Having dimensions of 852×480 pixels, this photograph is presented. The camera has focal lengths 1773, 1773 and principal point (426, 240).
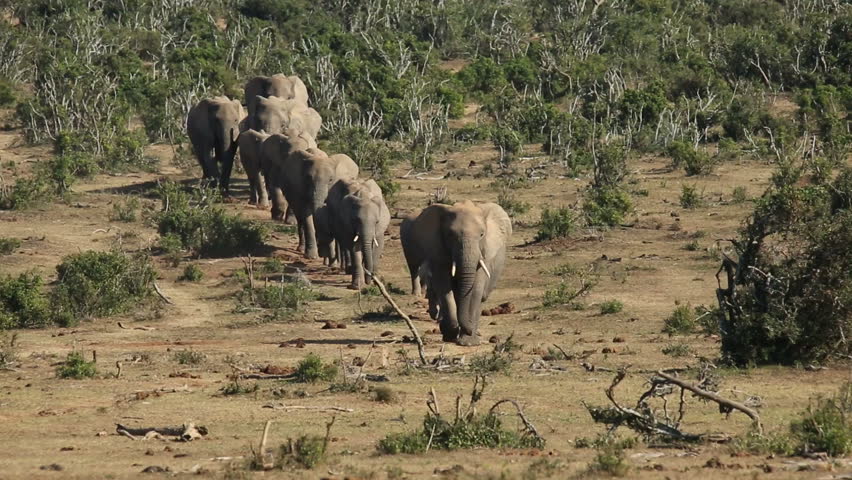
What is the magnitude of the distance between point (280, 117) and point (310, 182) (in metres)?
6.19

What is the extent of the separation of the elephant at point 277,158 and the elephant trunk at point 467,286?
34.3 feet

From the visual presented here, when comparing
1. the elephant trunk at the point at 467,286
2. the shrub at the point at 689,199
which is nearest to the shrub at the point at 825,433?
the elephant trunk at the point at 467,286

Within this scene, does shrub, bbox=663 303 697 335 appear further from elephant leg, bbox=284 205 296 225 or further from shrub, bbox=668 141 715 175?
shrub, bbox=668 141 715 175

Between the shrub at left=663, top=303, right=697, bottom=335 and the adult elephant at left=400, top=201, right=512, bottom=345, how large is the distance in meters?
2.12

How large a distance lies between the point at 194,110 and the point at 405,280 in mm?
10701

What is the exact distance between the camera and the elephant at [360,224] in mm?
24500

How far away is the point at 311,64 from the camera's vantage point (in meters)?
44.9

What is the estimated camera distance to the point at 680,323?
2022cm

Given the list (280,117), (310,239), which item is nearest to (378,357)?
(310,239)

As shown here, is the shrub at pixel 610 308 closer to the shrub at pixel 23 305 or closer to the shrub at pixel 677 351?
the shrub at pixel 677 351

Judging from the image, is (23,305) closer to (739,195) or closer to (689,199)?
(689,199)

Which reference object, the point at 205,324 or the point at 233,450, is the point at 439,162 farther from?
the point at 233,450

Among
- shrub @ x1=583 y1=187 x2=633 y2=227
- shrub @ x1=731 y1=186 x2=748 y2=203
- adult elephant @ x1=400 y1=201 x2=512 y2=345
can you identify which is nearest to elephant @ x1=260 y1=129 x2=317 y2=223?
shrub @ x1=583 y1=187 x2=633 y2=227

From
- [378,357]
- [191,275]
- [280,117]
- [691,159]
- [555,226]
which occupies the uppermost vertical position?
[280,117]
